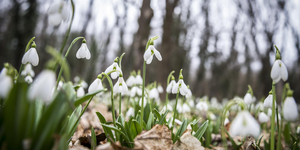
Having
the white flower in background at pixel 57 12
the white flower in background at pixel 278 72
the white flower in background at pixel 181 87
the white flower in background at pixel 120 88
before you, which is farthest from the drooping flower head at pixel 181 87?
the white flower in background at pixel 57 12

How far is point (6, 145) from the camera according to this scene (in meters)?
0.80

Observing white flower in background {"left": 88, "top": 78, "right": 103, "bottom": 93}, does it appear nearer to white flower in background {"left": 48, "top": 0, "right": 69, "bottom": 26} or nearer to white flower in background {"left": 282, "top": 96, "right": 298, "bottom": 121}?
white flower in background {"left": 48, "top": 0, "right": 69, "bottom": 26}

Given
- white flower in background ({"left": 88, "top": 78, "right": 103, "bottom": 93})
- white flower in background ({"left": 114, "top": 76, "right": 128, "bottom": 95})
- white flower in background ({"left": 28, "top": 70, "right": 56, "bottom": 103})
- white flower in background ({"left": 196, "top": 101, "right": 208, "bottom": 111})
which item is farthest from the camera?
white flower in background ({"left": 196, "top": 101, "right": 208, "bottom": 111})

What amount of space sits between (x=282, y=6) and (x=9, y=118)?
27.2 feet

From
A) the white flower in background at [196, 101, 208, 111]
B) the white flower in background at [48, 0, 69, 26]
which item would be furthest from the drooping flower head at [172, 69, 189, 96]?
the white flower in background at [196, 101, 208, 111]

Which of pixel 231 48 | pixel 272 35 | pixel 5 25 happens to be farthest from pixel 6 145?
pixel 5 25

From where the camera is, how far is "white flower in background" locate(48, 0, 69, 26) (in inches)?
39.4

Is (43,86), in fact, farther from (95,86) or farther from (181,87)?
(181,87)

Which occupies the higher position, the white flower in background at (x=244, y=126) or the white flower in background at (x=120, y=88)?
the white flower in background at (x=120, y=88)

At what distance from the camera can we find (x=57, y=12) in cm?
101

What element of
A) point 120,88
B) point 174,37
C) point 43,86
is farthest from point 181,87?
point 174,37

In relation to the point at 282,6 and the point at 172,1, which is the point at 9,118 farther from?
the point at 282,6

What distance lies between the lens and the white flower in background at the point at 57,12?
1.00m

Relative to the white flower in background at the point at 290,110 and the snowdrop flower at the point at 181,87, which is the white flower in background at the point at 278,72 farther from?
the snowdrop flower at the point at 181,87
